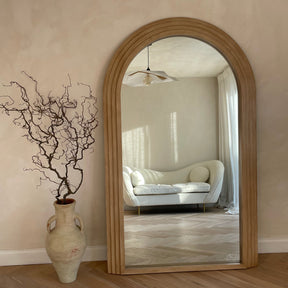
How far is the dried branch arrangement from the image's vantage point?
2766 millimetres

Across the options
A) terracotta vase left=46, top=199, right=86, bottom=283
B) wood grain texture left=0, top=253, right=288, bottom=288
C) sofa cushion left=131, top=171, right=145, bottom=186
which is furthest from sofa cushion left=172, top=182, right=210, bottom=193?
terracotta vase left=46, top=199, right=86, bottom=283

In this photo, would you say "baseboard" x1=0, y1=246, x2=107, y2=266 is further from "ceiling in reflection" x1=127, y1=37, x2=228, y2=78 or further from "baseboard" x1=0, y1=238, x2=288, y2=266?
"ceiling in reflection" x1=127, y1=37, x2=228, y2=78

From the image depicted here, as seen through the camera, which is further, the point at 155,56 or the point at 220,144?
the point at 220,144

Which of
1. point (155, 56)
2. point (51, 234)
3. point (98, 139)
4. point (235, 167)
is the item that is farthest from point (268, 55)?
point (51, 234)

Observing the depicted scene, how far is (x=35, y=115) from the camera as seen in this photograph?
279cm

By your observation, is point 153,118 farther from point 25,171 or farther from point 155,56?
point 25,171

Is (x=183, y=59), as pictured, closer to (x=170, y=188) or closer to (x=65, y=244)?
(x=170, y=188)

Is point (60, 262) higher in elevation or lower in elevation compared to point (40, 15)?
lower

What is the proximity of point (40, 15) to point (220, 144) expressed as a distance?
2187mm

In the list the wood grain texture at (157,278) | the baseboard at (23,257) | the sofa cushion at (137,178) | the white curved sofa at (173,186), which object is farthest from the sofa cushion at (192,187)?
the baseboard at (23,257)

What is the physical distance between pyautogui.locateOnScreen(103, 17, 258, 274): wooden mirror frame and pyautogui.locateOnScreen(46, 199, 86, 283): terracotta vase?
0.31 metres

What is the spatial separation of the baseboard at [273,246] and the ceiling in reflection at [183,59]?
1.72 meters

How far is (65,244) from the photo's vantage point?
2.40m

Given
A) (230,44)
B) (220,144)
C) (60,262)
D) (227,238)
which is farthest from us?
(220,144)
